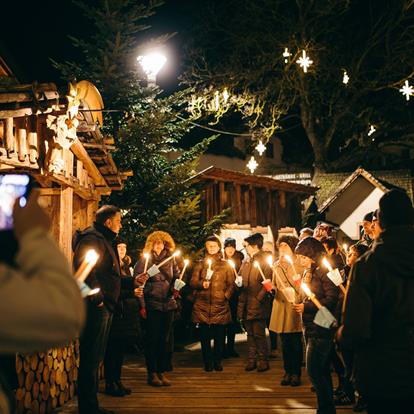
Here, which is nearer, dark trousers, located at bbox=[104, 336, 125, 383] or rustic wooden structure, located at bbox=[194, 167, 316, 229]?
→ dark trousers, located at bbox=[104, 336, 125, 383]

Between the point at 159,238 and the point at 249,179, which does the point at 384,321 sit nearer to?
the point at 159,238

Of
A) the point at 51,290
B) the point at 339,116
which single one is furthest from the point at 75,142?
the point at 339,116

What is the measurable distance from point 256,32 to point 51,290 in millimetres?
24510

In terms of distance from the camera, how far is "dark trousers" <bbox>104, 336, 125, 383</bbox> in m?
8.03

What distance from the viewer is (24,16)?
1375cm

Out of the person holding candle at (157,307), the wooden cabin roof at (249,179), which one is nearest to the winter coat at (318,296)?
the person holding candle at (157,307)

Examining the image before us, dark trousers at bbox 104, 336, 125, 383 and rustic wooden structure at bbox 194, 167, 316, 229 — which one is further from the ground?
rustic wooden structure at bbox 194, 167, 316, 229

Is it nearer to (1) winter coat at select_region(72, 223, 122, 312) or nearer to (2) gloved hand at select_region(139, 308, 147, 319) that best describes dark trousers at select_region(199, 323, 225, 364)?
(2) gloved hand at select_region(139, 308, 147, 319)

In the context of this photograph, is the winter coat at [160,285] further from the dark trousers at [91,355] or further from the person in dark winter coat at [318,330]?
the person in dark winter coat at [318,330]

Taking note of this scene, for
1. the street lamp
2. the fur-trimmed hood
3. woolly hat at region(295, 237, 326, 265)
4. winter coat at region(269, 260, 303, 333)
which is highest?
the street lamp

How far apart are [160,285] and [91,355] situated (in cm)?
267

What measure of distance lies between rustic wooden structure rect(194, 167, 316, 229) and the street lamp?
345 cm

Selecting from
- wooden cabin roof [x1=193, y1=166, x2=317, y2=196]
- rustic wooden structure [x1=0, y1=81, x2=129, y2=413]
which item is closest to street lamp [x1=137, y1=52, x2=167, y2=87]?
wooden cabin roof [x1=193, y1=166, x2=317, y2=196]

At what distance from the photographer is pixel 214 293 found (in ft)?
32.9
